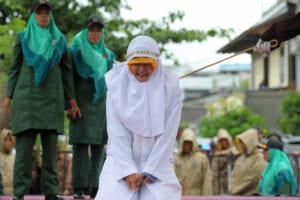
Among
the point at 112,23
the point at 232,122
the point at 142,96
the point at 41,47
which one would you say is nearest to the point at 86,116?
the point at 41,47

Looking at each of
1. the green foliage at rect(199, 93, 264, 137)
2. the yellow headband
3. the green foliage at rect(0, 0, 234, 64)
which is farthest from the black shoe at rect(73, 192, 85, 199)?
the green foliage at rect(199, 93, 264, 137)

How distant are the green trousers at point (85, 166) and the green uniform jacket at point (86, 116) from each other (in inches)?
5.6

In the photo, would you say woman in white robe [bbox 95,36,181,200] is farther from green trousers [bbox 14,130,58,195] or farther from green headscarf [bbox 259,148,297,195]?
green headscarf [bbox 259,148,297,195]

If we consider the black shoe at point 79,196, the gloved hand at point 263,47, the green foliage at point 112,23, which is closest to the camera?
the gloved hand at point 263,47

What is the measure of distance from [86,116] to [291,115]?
105 feet

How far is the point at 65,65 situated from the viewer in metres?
11.9

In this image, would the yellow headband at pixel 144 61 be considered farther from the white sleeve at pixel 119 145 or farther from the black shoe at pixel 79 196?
the black shoe at pixel 79 196

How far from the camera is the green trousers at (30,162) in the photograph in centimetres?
1152

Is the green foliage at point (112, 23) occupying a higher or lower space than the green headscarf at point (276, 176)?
higher

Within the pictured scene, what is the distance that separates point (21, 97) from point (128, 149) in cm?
247

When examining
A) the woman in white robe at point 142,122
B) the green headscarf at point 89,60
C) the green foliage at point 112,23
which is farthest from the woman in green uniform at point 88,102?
the green foliage at point 112,23

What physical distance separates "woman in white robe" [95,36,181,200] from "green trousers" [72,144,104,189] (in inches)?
111

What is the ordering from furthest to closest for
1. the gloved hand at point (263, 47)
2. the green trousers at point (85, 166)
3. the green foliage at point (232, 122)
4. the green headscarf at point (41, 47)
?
the green foliage at point (232, 122)
the green trousers at point (85, 166)
the green headscarf at point (41, 47)
the gloved hand at point (263, 47)

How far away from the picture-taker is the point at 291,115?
4388 cm
